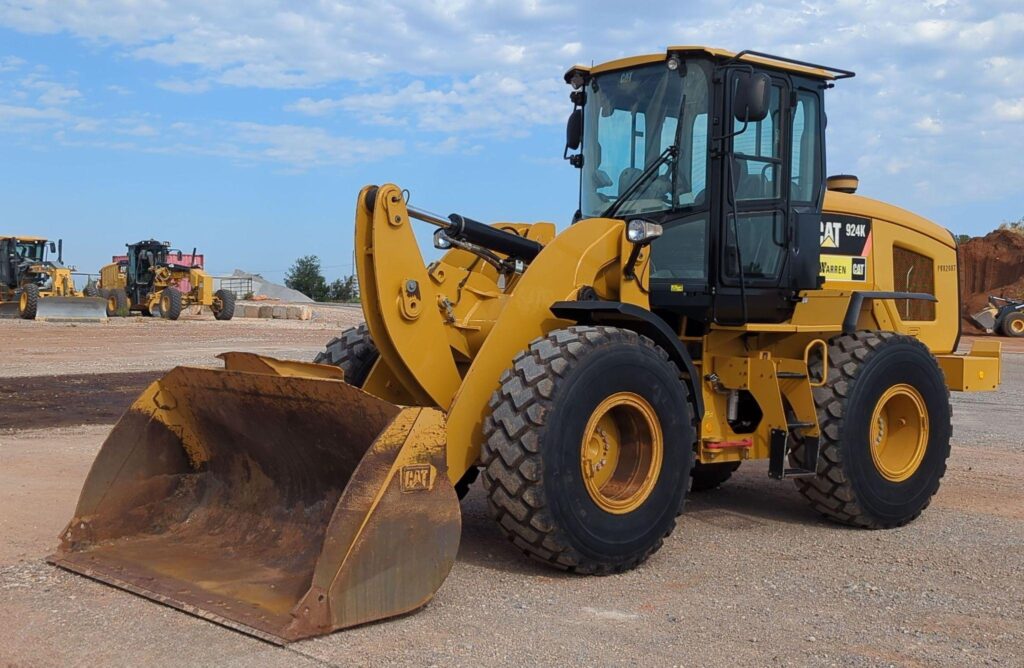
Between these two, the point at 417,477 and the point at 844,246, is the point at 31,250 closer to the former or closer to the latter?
the point at 844,246

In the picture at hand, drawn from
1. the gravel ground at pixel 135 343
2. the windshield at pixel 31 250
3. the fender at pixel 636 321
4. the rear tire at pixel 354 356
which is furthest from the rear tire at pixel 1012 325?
the windshield at pixel 31 250

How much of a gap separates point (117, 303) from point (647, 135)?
33678 millimetres

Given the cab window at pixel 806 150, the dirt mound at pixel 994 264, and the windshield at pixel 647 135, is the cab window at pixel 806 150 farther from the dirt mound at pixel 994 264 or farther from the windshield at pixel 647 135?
the dirt mound at pixel 994 264

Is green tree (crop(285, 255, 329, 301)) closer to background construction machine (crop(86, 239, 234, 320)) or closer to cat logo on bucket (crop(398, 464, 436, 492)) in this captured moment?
background construction machine (crop(86, 239, 234, 320))

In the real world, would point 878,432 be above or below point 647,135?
below

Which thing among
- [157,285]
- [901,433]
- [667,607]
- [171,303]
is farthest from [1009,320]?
[667,607]

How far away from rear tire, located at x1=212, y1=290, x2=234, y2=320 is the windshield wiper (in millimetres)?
32181

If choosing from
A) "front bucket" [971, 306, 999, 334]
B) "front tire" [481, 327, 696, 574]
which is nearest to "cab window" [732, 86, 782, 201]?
"front tire" [481, 327, 696, 574]

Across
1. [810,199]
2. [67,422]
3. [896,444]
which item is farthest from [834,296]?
[67,422]

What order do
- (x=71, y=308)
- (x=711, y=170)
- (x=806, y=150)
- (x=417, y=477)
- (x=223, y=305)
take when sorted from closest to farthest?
(x=417, y=477) → (x=711, y=170) → (x=806, y=150) → (x=71, y=308) → (x=223, y=305)

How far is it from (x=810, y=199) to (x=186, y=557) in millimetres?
4435

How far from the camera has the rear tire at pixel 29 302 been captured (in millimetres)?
34344

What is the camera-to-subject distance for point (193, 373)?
5.62m

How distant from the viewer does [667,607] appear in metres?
4.91
